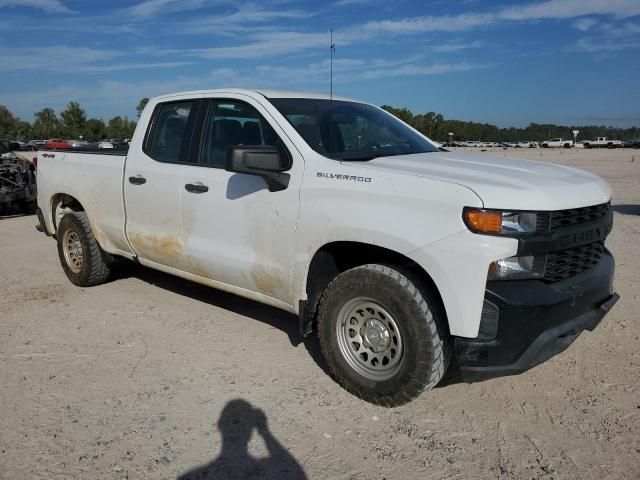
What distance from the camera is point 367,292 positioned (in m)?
3.46

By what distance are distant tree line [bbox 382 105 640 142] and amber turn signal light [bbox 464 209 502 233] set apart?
9579 centimetres

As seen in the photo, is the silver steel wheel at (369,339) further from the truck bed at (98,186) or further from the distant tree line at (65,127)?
the distant tree line at (65,127)

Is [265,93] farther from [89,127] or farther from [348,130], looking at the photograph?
[89,127]

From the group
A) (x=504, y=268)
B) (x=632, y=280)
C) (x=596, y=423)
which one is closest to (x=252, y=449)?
(x=504, y=268)

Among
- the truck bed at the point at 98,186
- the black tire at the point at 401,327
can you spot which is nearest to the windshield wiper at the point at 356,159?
the black tire at the point at 401,327

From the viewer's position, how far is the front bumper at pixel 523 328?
2.98m

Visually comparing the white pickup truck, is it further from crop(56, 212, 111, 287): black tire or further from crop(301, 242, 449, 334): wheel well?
crop(56, 212, 111, 287): black tire

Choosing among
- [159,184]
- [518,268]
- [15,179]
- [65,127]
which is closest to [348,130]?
[159,184]

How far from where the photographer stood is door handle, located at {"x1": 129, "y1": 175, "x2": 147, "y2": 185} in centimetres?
495

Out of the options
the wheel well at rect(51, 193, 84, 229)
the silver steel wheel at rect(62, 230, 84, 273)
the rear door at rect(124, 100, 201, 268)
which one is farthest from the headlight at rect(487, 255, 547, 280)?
the wheel well at rect(51, 193, 84, 229)

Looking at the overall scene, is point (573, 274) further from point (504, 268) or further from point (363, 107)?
point (363, 107)

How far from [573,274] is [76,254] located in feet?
16.5

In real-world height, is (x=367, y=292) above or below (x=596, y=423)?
above

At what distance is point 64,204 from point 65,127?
3569 inches
